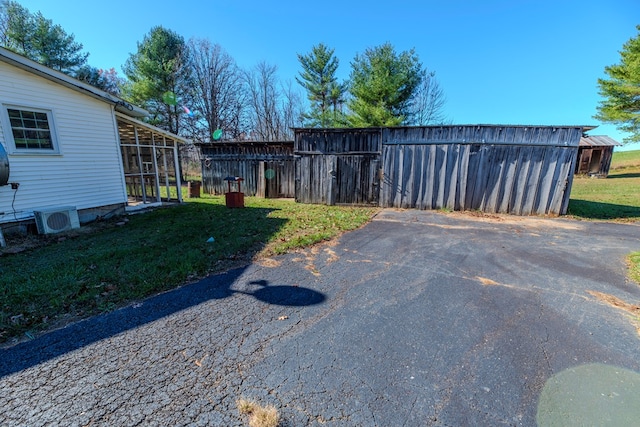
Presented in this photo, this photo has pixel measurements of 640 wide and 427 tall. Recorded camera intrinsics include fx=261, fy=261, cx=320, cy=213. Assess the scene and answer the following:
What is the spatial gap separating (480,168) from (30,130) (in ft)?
41.2

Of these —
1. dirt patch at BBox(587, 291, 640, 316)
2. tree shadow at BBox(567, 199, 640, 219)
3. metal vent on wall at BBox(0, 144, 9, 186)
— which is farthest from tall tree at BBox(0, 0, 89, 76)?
tree shadow at BBox(567, 199, 640, 219)

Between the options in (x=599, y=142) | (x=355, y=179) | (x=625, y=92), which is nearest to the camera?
(x=355, y=179)

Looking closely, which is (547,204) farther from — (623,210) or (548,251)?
(548,251)

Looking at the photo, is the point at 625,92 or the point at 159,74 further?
the point at 159,74

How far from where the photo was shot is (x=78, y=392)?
6.21 ft

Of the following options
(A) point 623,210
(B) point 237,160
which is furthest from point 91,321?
(A) point 623,210

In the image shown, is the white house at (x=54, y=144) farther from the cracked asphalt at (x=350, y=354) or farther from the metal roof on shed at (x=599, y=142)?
the metal roof on shed at (x=599, y=142)

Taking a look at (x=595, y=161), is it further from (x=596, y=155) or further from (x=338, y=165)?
(x=338, y=165)

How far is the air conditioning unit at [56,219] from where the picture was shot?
597 cm

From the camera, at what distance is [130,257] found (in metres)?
4.44

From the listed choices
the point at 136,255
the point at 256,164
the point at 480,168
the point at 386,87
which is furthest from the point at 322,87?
the point at 136,255

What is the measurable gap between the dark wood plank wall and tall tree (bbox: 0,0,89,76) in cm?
2328

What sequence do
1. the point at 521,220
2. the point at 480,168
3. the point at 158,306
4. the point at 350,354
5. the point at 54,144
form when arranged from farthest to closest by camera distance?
the point at 480,168, the point at 521,220, the point at 54,144, the point at 158,306, the point at 350,354

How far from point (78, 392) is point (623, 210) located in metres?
14.3
